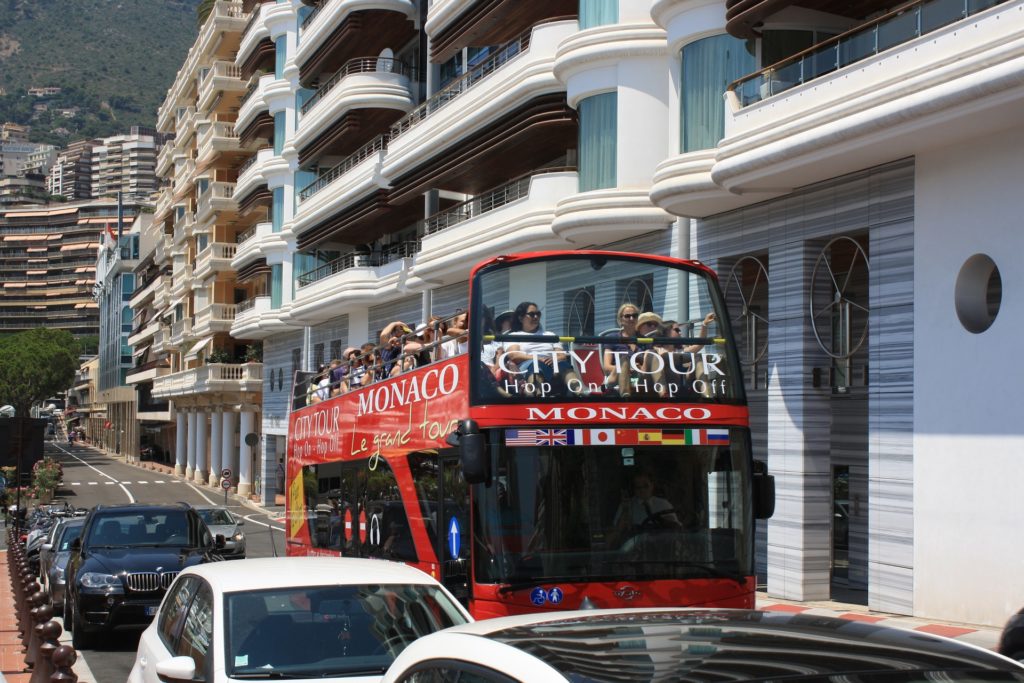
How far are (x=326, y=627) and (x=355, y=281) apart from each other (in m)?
30.5

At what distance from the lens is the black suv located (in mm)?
15500

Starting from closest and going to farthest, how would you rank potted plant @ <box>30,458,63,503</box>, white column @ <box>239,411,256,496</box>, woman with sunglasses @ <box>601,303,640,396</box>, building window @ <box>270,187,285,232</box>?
woman with sunglasses @ <box>601,303,640,396</box>, building window @ <box>270,187,285,232</box>, potted plant @ <box>30,458,63,503</box>, white column @ <box>239,411,256,496</box>

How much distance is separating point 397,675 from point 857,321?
16.2m

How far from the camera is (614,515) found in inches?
411

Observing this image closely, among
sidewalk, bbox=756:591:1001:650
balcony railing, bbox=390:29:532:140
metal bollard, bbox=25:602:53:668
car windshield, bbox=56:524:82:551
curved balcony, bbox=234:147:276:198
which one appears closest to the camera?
A: metal bollard, bbox=25:602:53:668

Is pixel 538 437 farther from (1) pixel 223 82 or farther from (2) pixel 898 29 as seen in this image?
(1) pixel 223 82

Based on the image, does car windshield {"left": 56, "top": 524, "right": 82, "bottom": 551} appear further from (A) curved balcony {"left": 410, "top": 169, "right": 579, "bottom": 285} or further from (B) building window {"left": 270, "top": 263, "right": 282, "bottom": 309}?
(B) building window {"left": 270, "top": 263, "right": 282, "bottom": 309}

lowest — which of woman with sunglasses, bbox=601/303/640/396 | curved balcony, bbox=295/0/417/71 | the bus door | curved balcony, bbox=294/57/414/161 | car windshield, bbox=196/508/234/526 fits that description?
car windshield, bbox=196/508/234/526

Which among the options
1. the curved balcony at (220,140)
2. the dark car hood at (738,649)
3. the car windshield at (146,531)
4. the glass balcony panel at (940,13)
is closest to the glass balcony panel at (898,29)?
the glass balcony panel at (940,13)

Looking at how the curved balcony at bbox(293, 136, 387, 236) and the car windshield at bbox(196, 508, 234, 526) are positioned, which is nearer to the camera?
Result: the car windshield at bbox(196, 508, 234, 526)

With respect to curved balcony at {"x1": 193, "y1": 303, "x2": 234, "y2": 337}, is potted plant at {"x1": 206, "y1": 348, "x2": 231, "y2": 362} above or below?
below

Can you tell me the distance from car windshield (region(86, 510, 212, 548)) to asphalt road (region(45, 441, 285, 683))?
3.51 feet

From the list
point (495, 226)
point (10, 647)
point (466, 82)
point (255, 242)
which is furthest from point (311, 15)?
point (10, 647)

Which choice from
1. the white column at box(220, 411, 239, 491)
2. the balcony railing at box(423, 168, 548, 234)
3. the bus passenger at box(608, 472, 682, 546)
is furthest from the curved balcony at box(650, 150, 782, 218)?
the white column at box(220, 411, 239, 491)
